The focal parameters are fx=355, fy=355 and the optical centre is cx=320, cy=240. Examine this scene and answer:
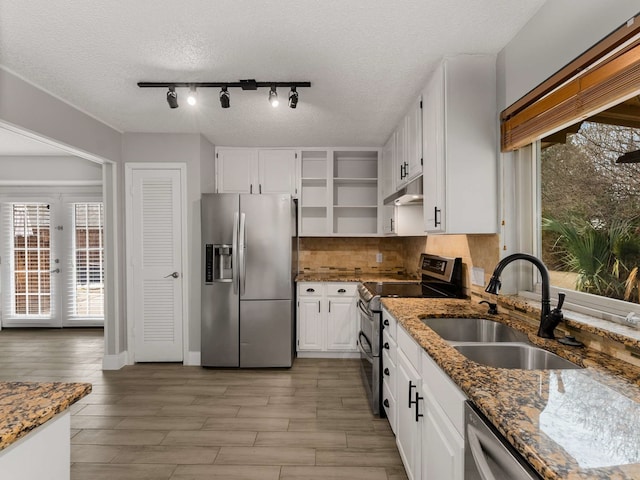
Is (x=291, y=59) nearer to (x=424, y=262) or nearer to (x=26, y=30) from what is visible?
(x=26, y=30)

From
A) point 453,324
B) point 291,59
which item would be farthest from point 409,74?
point 453,324

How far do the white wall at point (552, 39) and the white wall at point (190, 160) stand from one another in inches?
114

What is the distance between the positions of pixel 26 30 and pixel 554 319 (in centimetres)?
297

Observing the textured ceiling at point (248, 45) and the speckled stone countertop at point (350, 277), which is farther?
the speckled stone countertop at point (350, 277)

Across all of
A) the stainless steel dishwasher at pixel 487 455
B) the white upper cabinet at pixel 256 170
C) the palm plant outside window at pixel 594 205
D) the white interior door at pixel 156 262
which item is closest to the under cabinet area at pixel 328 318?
the white upper cabinet at pixel 256 170

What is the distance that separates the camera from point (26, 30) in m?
1.90

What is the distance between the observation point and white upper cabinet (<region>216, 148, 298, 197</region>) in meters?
4.19

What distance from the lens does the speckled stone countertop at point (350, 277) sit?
12.7ft

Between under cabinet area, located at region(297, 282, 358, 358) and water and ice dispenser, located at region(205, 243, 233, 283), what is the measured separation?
31.8 inches

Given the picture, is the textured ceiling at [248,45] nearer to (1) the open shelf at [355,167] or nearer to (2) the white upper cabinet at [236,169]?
(2) the white upper cabinet at [236,169]

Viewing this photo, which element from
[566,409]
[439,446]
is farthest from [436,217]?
[566,409]

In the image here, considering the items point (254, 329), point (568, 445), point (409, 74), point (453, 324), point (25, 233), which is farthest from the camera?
point (25, 233)

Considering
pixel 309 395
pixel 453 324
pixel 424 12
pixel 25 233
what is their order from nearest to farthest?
pixel 424 12 < pixel 453 324 < pixel 309 395 < pixel 25 233

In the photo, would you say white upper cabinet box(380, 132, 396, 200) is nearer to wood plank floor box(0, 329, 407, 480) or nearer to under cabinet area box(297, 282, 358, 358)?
under cabinet area box(297, 282, 358, 358)
